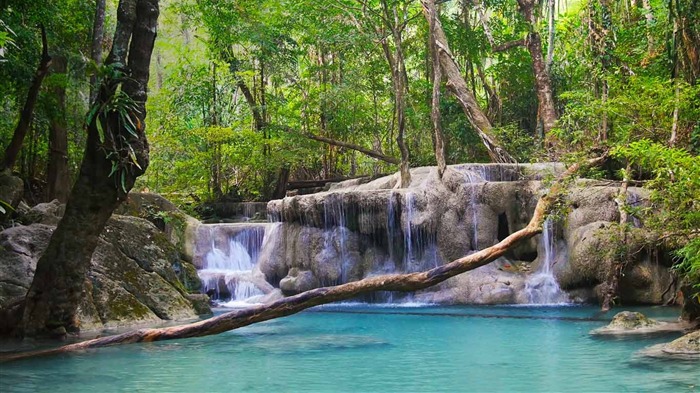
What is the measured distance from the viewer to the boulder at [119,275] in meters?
8.91

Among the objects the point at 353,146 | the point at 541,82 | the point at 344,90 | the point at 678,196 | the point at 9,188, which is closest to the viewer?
the point at 678,196

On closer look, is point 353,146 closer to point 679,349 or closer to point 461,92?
point 461,92

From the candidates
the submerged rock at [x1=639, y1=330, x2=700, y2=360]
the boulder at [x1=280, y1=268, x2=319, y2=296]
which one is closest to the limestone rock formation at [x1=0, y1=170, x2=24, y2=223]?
the boulder at [x1=280, y1=268, x2=319, y2=296]

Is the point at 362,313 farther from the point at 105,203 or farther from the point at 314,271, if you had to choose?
the point at 105,203

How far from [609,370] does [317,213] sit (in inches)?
366

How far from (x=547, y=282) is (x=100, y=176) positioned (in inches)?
326

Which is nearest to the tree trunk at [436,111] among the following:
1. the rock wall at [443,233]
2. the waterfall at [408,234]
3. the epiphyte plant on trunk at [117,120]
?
the rock wall at [443,233]

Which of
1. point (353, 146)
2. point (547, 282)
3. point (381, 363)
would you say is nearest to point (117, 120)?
point (381, 363)

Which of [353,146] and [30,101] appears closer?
[30,101]

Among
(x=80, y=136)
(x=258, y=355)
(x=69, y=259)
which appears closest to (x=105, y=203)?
(x=69, y=259)

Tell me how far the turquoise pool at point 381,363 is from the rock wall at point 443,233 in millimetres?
2778

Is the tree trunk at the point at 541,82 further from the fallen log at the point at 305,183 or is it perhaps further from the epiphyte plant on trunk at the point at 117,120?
the epiphyte plant on trunk at the point at 117,120

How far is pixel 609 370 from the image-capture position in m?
5.91

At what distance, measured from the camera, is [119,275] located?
9742mm
